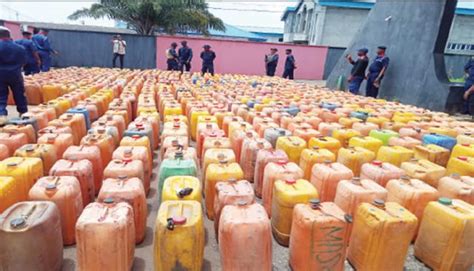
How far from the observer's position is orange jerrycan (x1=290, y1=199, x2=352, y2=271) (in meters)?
2.10

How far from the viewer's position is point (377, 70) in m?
9.52

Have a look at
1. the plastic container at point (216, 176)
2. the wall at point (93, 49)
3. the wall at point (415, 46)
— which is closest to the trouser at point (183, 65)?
the wall at point (93, 49)

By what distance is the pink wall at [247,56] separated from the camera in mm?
17219

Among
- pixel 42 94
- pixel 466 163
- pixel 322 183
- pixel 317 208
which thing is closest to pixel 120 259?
pixel 317 208

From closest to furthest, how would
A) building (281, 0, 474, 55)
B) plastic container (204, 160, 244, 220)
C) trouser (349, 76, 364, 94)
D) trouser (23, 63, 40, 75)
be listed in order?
plastic container (204, 160, 244, 220) < trouser (349, 76, 364, 94) < trouser (23, 63, 40, 75) < building (281, 0, 474, 55)

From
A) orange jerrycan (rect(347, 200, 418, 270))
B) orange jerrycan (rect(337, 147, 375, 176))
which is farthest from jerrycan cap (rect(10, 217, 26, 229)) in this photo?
orange jerrycan (rect(337, 147, 375, 176))

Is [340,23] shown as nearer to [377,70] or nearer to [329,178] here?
[377,70]

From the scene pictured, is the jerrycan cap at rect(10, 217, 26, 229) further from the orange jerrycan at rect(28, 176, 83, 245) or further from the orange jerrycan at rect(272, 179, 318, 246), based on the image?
the orange jerrycan at rect(272, 179, 318, 246)

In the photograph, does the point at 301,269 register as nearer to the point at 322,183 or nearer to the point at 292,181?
the point at 292,181

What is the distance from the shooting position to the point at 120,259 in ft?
6.63

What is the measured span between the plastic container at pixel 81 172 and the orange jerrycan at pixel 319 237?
1852 mm

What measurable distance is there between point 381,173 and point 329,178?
0.53m

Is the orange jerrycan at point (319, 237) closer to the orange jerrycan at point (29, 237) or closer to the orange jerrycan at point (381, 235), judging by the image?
the orange jerrycan at point (381, 235)

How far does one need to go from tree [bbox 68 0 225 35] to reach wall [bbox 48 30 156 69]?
1593 millimetres
